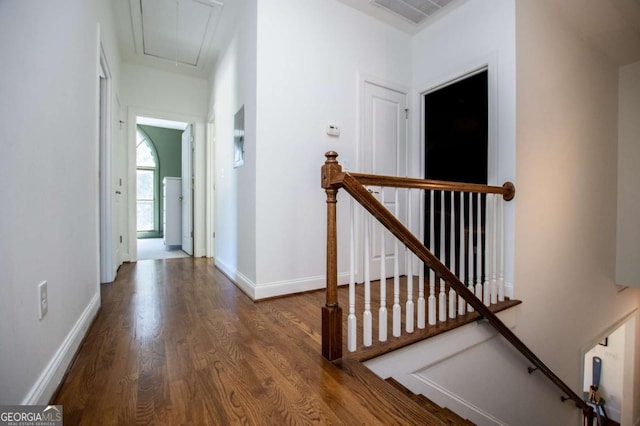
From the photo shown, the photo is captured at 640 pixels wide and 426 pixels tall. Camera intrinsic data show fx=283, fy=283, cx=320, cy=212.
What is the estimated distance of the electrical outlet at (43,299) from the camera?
1.07m

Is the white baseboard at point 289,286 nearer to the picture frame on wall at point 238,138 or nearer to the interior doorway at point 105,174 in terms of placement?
the picture frame on wall at point 238,138

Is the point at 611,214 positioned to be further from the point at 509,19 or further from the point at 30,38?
the point at 30,38

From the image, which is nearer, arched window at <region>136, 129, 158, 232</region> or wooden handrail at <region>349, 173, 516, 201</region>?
wooden handrail at <region>349, 173, 516, 201</region>

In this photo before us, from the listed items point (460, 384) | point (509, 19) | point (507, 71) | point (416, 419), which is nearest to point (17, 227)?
point (416, 419)

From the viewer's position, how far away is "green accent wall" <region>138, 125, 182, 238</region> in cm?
711

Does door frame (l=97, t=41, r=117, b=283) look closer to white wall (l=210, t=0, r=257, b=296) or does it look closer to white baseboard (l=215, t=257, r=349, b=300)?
white wall (l=210, t=0, r=257, b=296)

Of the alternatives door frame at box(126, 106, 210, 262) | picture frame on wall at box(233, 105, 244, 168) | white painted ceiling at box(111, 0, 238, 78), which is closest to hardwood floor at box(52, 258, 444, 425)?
picture frame on wall at box(233, 105, 244, 168)

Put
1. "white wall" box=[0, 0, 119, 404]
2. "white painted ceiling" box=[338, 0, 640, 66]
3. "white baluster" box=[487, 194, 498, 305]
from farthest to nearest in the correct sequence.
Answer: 1. "white painted ceiling" box=[338, 0, 640, 66]
2. "white baluster" box=[487, 194, 498, 305]
3. "white wall" box=[0, 0, 119, 404]

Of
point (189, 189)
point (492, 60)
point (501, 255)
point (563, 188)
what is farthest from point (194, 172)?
point (563, 188)

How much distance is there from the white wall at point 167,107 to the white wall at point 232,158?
0.66 m

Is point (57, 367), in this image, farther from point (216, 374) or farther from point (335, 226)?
point (335, 226)

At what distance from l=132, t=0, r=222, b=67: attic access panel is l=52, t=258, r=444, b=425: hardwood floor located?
2851 mm

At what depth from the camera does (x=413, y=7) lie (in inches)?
110

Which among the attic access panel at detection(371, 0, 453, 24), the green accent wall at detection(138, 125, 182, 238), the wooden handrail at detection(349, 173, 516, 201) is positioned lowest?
the wooden handrail at detection(349, 173, 516, 201)
